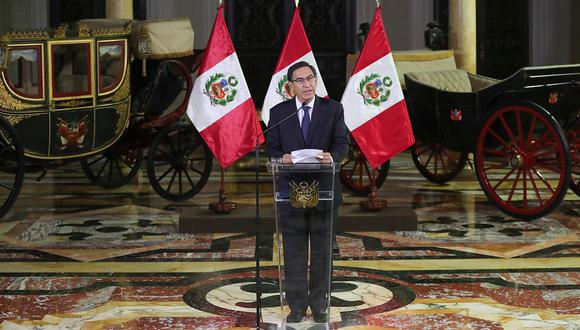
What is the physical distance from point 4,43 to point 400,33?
29.0 ft

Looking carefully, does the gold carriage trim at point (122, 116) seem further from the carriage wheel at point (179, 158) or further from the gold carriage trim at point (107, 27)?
the gold carriage trim at point (107, 27)

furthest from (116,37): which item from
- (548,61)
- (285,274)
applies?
(548,61)

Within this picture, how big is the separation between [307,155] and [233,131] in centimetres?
300

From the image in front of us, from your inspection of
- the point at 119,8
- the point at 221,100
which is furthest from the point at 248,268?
the point at 119,8

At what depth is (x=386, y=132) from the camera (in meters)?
8.16

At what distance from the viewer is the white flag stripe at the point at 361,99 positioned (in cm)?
806

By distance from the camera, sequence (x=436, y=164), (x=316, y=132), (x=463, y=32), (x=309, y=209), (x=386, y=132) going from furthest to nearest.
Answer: (x=463, y=32) → (x=436, y=164) → (x=386, y=132) → (x=316, y=132) → (x=309, y=209)

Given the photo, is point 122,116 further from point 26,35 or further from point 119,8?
point 119,8

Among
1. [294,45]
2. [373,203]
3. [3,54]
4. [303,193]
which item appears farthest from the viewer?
[373,203]

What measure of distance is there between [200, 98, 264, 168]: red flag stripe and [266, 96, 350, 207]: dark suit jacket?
2.66 meters

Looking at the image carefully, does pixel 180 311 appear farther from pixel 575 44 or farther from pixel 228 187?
pixel 575 44

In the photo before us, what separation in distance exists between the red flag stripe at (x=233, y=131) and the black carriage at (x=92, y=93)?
1.20 meters

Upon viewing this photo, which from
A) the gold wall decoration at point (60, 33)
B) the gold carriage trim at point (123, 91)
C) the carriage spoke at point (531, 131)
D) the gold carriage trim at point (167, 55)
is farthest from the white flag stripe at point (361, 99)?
the gold wall decoration at point (60, 33)

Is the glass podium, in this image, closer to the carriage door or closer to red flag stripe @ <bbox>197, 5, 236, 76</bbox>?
red flag stripe @ <bbox>197, 5, 236, 76</bbox>
